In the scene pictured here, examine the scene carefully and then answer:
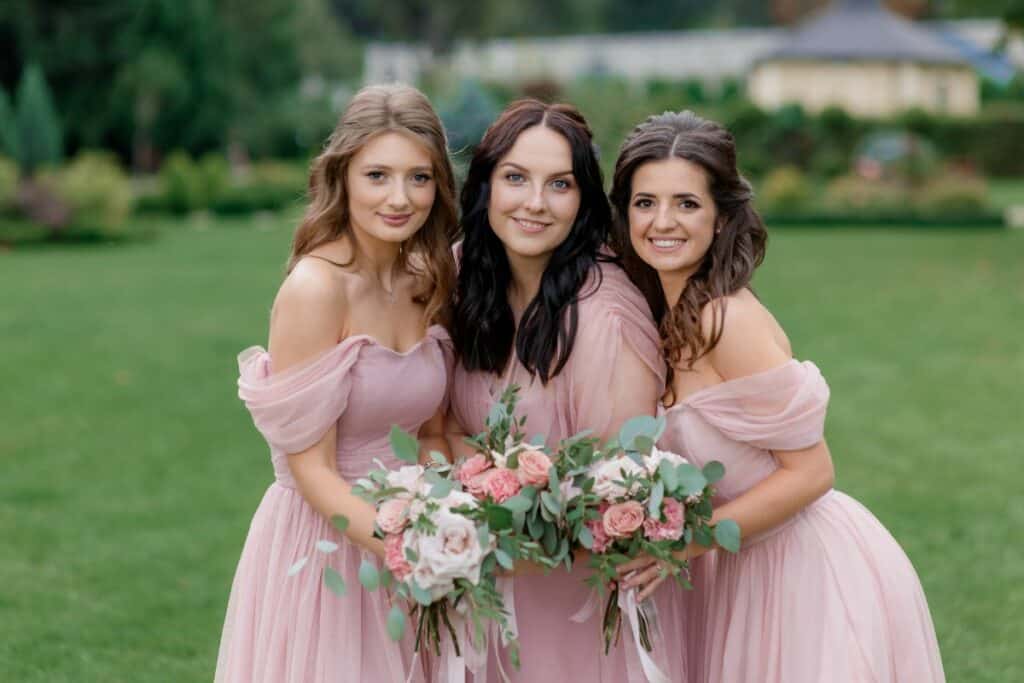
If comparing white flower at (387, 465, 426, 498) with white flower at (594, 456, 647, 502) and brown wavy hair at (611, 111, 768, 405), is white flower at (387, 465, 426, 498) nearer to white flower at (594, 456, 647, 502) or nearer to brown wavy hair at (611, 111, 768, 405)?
white flower at (594, 456, 647, 502)

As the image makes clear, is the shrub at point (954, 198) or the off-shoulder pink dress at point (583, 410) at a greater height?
the off-shoulder pink dress at point (583, 410)

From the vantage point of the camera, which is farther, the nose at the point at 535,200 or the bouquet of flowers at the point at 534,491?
the nose at the point at 535,200

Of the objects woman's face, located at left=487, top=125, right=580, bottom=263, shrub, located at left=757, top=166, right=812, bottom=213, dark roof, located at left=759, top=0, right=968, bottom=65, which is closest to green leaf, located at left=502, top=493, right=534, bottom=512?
woman's face, located at left=487, top=125, right=580, bottom=263

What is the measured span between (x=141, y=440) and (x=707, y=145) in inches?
275

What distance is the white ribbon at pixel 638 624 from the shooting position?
3.40 metres

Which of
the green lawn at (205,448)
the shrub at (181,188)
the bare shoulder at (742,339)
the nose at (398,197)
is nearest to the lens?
the bare shoulder at (742,339)

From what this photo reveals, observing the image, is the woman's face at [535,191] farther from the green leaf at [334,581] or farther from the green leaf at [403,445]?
the green leaf at [334,581]

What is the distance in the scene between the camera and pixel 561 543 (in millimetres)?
3248

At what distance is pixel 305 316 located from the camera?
3.53 m

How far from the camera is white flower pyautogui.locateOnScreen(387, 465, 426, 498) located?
127 inches

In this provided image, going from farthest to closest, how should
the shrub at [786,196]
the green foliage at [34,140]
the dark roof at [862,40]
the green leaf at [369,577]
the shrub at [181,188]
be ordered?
the dark roof at [862,40] < the shrub at [181,188] < the shrub at [786,196] < the green foliage at [34,140] < the green leaf at [369,577]

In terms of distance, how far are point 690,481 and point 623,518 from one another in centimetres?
20

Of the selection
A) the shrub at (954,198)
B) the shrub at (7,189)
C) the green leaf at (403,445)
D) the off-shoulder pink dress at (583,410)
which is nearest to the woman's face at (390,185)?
the off-shoulder pink dress at (583,410)

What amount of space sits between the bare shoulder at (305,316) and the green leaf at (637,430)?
2.87 ft
